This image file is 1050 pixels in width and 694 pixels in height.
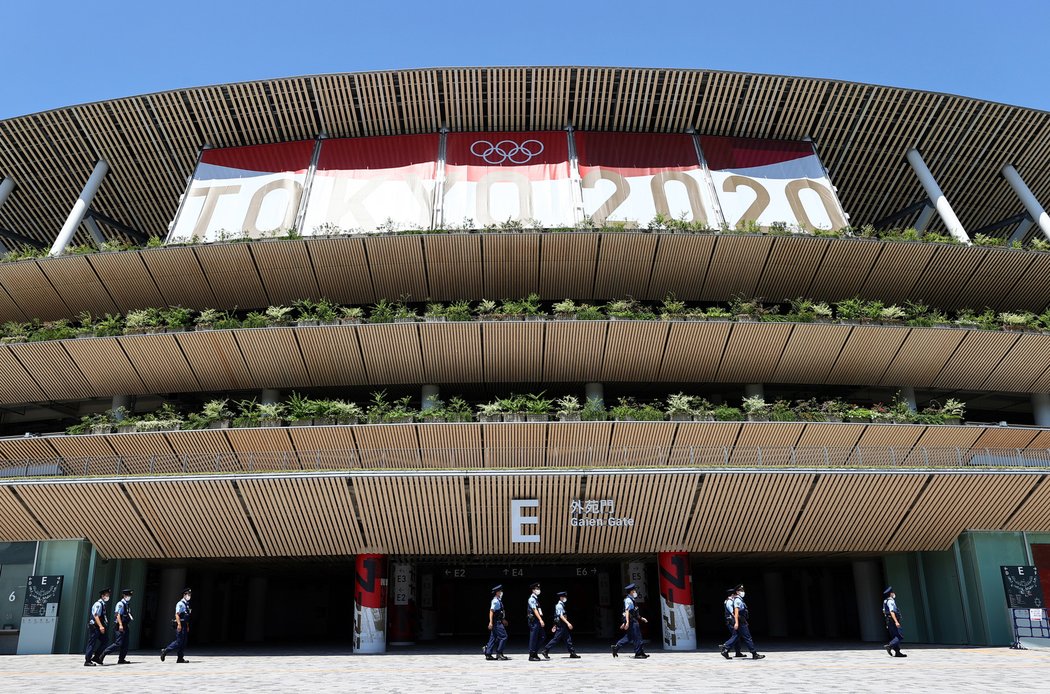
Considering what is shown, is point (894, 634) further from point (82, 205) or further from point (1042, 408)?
point (82, 205)

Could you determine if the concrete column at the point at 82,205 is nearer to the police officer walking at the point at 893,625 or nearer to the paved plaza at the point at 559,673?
the paved plaza at the point at 559,673

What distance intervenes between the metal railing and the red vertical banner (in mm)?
2723

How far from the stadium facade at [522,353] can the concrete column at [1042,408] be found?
123 centimetres

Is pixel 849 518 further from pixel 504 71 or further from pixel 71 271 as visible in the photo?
pixel 71 271

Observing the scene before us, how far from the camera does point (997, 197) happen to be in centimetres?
3300

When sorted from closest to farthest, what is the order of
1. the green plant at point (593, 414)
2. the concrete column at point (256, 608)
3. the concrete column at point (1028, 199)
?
1. the green plant at point (593, 414)
2. the concrete column at point (1028, 199)
3. the concrete column at point (256, 608)

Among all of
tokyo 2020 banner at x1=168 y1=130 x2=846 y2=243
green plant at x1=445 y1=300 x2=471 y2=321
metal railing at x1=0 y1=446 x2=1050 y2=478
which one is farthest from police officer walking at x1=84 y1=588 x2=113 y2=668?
tokyo 2020 banner at x1=168 y1=130 x2=846 y2=243

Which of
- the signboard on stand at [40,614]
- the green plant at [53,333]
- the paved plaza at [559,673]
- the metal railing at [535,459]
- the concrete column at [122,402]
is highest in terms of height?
the green plant at [53,333]

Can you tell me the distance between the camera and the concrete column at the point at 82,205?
93.6ft

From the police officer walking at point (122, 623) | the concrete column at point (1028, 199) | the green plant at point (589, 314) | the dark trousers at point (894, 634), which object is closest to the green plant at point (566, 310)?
the green plant at point (589, 314)

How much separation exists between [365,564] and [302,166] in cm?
1615

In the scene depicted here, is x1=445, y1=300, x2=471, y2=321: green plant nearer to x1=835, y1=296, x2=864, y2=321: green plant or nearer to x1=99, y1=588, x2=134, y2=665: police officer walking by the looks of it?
x1=99, y1=588, x2=134, y2=665: police officer walking

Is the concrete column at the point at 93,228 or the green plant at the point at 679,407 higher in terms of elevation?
the concrete column at the point at 93,228

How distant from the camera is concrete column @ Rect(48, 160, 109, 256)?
28.5 meters
